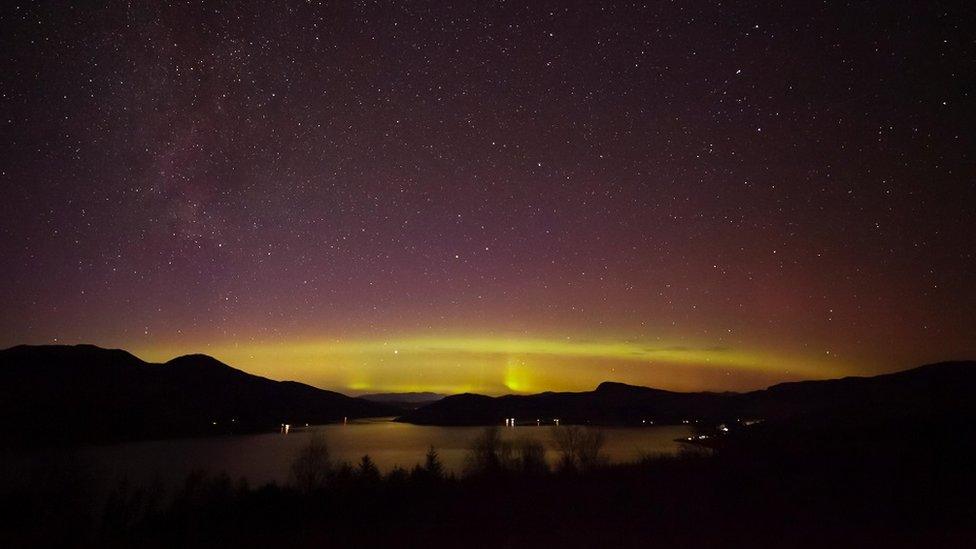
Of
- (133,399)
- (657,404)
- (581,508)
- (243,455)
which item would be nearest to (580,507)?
(581,508)

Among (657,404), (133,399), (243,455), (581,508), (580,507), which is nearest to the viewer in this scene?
(581,508)

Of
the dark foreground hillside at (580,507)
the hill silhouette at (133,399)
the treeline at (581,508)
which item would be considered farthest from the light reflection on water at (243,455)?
the treeline at (581,508)

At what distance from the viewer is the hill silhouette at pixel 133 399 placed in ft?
312

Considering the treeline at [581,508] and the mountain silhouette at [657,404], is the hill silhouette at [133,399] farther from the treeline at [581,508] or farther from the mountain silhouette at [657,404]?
the treeline at [581,508]

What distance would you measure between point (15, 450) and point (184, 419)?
43.1 meters

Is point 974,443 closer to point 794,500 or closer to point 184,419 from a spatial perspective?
point 794,500

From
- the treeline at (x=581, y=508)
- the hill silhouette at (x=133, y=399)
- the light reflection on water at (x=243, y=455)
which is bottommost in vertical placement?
the light reflection on water at (x=243, y=455)

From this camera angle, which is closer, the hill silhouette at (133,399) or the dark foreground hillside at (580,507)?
the dark foreground hillside at (580,507)

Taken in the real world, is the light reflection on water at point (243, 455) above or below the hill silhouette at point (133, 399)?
below

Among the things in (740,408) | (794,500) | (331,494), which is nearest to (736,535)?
(794,500)

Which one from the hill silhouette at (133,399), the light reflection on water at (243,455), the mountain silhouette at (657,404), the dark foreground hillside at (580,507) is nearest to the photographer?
the dark foreground hillside at (580,507)

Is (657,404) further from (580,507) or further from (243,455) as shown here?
(580,507)

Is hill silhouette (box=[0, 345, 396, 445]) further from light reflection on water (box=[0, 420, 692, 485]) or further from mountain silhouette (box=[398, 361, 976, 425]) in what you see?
mountain silhouette (box=[398, 361, 976, 425])

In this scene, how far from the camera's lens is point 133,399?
405ft
